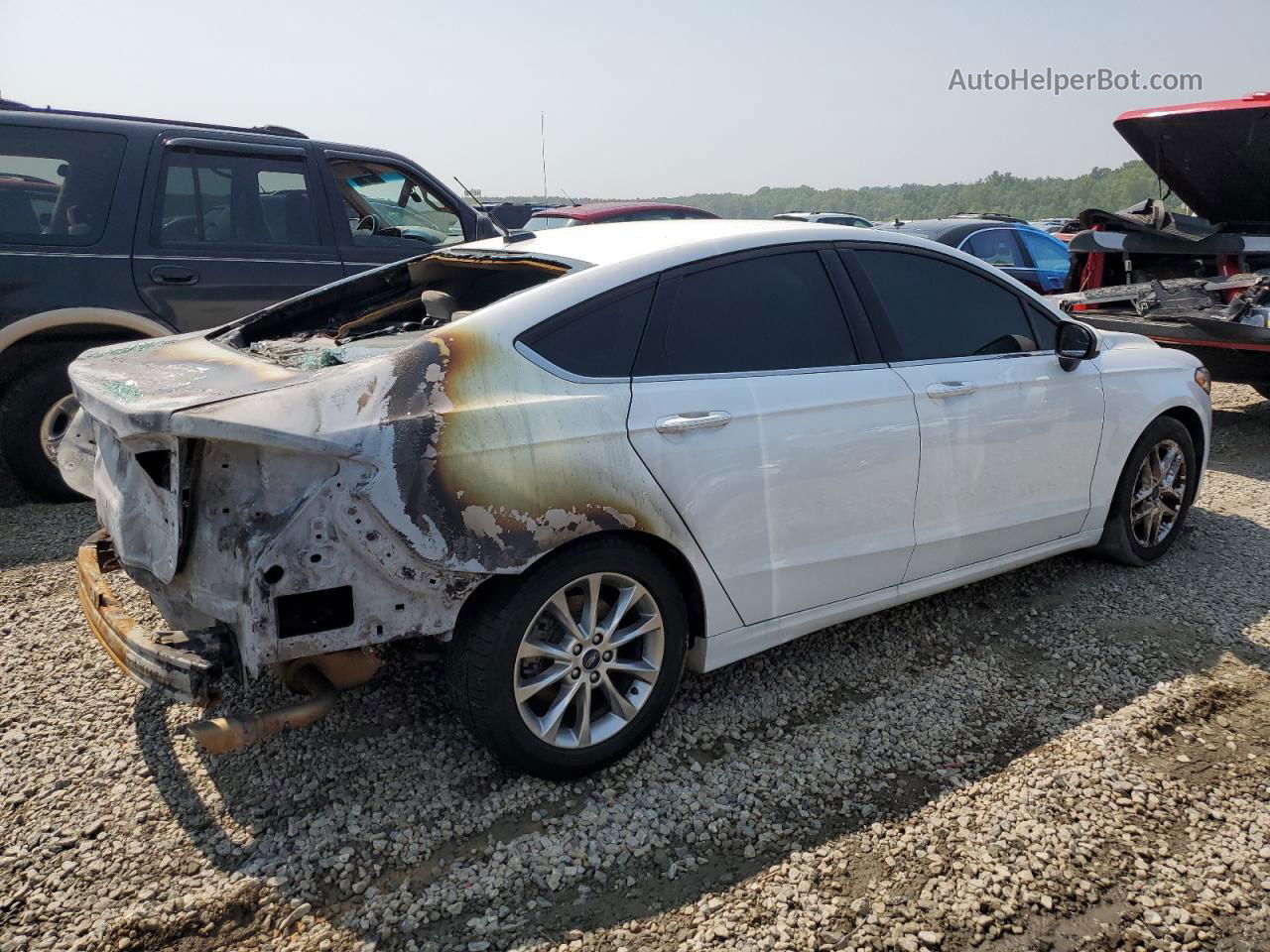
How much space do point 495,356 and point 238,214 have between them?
3.82m

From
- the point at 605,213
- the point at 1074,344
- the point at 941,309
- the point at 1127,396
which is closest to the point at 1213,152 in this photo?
the point at 1127,396

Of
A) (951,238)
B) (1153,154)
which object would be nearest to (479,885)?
(1153,154)

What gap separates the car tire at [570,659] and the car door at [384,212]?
3.95 meters

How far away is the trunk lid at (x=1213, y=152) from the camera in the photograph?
7117 mm

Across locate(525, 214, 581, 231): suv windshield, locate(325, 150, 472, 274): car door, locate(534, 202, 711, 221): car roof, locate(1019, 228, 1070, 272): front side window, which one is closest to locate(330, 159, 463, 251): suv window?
locate(325, 150, 472, 274): car door

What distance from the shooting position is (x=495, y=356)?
274 centimetres

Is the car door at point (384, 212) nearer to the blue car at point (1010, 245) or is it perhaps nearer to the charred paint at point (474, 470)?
the charred paint at point (474, 470)

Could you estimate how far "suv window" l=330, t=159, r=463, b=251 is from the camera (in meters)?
6.21

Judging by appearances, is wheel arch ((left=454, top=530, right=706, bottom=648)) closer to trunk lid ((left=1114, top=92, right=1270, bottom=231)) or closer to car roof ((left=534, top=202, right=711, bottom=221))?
trunk lid ((left=1114, top=92, right=1270, bottom=231))

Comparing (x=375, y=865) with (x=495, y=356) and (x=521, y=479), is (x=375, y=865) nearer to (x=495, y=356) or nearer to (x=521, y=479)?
(x=521, y=479)

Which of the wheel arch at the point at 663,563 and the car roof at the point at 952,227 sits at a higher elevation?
the car roof at the point at 952,227

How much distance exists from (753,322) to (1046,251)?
31.6 feet

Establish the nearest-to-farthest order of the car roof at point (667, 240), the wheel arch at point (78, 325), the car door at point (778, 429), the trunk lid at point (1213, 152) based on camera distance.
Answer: the car door at point (778, 429)
the car roof at point (667, 240)
the wheel arch at point (78, 325)
the trunk lid at point (1213, 152)

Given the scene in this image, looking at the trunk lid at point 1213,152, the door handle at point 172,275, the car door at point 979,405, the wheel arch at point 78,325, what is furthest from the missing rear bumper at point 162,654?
the trunk lid at point 1213,152
